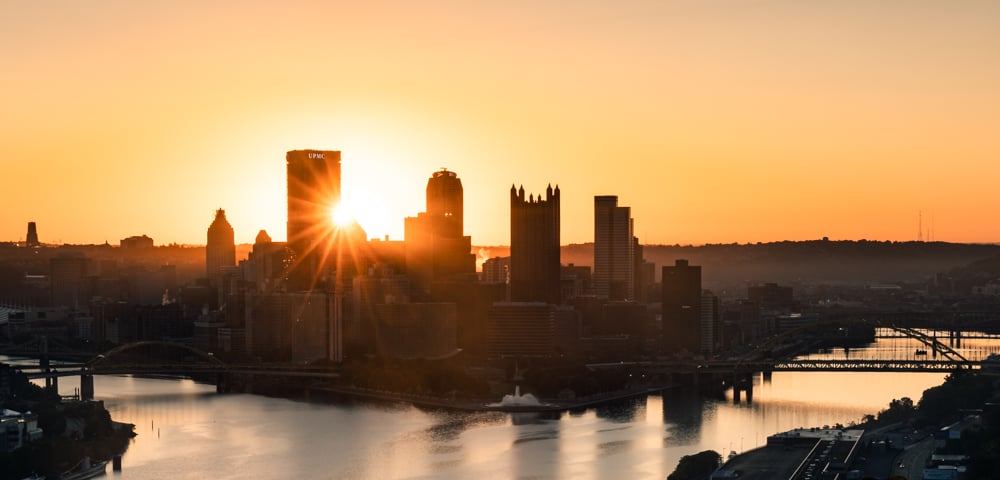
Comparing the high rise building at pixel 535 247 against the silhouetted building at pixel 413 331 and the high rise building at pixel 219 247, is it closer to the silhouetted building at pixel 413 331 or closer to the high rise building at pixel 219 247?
the silhouetted building at pixel 413 331

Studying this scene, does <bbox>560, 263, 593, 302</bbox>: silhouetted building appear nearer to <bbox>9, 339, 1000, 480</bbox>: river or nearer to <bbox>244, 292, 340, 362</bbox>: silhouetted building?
<bbox>244, 292, 340, 362</bbox>: silhouetted building

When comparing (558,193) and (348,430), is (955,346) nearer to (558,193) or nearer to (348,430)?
(558,193)

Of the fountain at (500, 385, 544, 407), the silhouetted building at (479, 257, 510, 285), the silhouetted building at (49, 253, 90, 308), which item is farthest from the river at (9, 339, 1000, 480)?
the silhouetted building at (49, 253, 90, 308)

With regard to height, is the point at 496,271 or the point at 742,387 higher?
the point at 496,271

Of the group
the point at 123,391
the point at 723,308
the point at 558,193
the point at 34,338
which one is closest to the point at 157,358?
the point at 34,338

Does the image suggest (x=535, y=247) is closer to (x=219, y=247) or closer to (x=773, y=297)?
(x=219, y=247)

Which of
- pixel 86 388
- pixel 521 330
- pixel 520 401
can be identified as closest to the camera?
pixel 520 401

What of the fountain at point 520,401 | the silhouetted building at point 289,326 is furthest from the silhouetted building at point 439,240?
the fountain at point 520,401

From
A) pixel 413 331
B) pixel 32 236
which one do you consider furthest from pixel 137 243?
pixel 413 331
